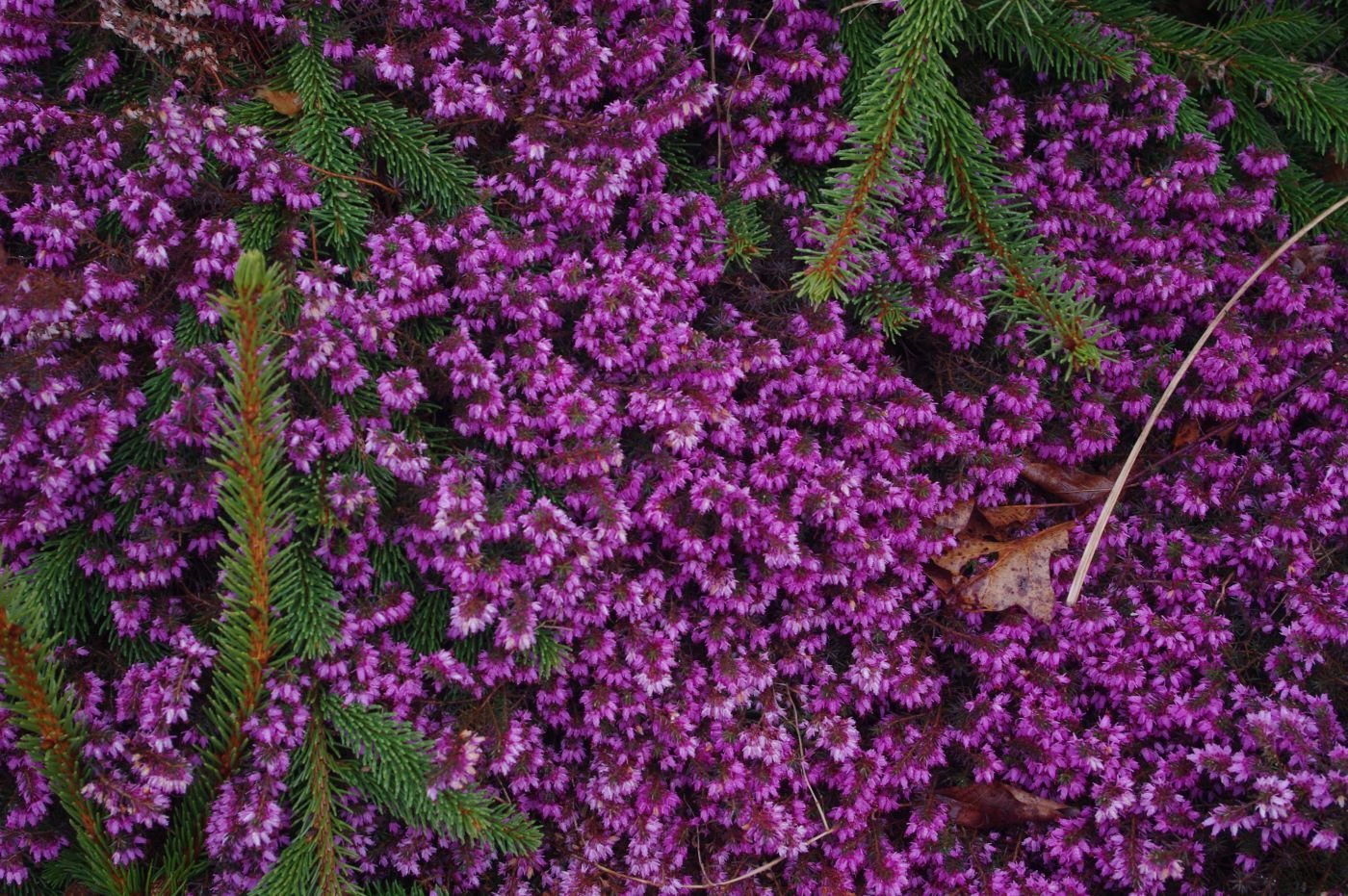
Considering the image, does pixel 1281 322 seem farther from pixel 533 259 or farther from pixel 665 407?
pixel 533 259

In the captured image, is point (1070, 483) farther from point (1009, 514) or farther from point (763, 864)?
point (763, 864)

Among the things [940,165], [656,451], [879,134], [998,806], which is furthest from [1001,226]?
[998,806]

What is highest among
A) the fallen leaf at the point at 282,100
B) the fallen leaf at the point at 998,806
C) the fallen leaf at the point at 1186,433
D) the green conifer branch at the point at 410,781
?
the fallen leaf at the point at 282,100

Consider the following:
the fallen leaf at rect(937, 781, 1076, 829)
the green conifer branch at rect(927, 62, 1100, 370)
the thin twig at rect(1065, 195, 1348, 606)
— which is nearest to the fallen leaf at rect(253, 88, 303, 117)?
the green conifer branch at rect(927, 62, 1100, 370)

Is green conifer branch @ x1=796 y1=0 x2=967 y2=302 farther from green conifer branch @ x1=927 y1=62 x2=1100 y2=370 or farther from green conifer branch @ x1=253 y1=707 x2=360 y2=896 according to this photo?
green conifer branch @ x1=253 y1=707 x2=360 y2=896

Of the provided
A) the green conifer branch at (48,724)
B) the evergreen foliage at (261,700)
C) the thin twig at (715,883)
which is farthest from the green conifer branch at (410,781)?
the green conifer branch at (48,724)

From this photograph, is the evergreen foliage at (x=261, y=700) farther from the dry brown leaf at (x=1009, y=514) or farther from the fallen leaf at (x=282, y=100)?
the dry brown leaf at (x=1009, y=514)
